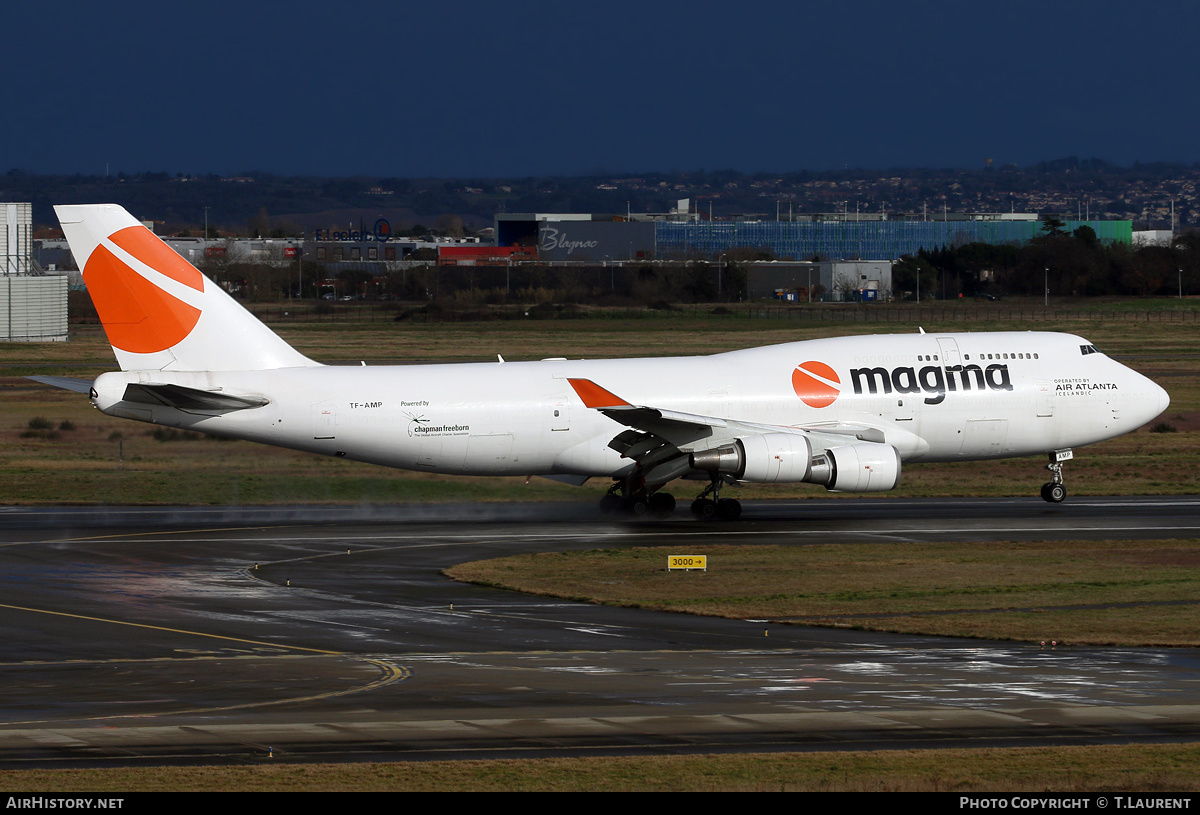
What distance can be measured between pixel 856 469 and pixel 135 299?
64.2ft

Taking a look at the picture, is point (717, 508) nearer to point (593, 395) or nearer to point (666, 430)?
point (666, 430)

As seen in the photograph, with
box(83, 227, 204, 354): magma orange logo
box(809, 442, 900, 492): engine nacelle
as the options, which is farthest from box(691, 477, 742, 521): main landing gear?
box(83, 227, 204, 354): magma orange logo

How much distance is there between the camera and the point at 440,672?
71.9ft

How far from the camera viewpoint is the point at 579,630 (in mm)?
25766

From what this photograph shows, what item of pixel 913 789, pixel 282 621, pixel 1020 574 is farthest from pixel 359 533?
pixel 913 789

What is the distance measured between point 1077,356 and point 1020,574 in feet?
45.8

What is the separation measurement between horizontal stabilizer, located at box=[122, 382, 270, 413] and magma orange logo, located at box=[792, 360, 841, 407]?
1466cm

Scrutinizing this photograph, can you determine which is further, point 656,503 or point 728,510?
point 656,503

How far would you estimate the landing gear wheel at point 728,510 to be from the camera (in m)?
40.1

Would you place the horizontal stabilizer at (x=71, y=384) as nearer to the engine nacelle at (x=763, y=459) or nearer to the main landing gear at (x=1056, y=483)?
the engine nacelle at (x=763, y=459)

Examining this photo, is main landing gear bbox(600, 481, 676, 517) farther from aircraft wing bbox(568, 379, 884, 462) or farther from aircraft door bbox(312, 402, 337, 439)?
aircraft door bbox(312, 402, 337, 439)

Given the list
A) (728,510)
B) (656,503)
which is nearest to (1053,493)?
(728,510)

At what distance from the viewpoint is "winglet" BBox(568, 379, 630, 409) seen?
3822cm
